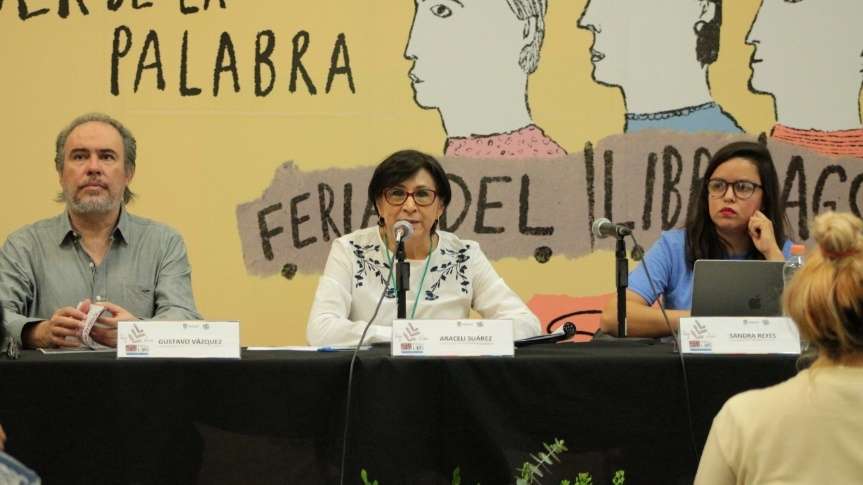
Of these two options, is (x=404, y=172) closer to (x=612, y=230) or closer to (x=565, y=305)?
(x=612, y=230)

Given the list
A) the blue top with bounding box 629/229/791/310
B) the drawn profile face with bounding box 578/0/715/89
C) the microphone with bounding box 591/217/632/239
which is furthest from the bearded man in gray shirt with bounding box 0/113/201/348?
the drawn profile face with bounding box 578/0/715/89

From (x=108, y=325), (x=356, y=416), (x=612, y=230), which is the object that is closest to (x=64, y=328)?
(x=108, y=325)

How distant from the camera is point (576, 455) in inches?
95.1

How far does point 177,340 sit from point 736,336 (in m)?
1.27

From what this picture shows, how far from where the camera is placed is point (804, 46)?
4344mm

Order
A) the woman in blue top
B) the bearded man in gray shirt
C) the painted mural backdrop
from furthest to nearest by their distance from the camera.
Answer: the painted mural backdrop → the woman in blue top → the bearded man in gray shirt

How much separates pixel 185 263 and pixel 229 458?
107 centimetres

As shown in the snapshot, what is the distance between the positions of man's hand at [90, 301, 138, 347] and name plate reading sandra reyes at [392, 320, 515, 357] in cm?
78

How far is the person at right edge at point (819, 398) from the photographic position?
155 centimetres

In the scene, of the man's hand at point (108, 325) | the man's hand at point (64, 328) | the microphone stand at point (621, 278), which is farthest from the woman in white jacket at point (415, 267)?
the man's hand at point (64, 328)

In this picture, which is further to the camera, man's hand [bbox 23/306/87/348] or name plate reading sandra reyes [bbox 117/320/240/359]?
man's hand [bbox 23/306/87/348]

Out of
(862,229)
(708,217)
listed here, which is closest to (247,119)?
(708,217)

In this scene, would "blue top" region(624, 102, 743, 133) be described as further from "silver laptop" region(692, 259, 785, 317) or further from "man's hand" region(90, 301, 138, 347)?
"man's hand" region(90, 301, 138, 347)

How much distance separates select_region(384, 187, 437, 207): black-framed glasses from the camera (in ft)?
10.7
